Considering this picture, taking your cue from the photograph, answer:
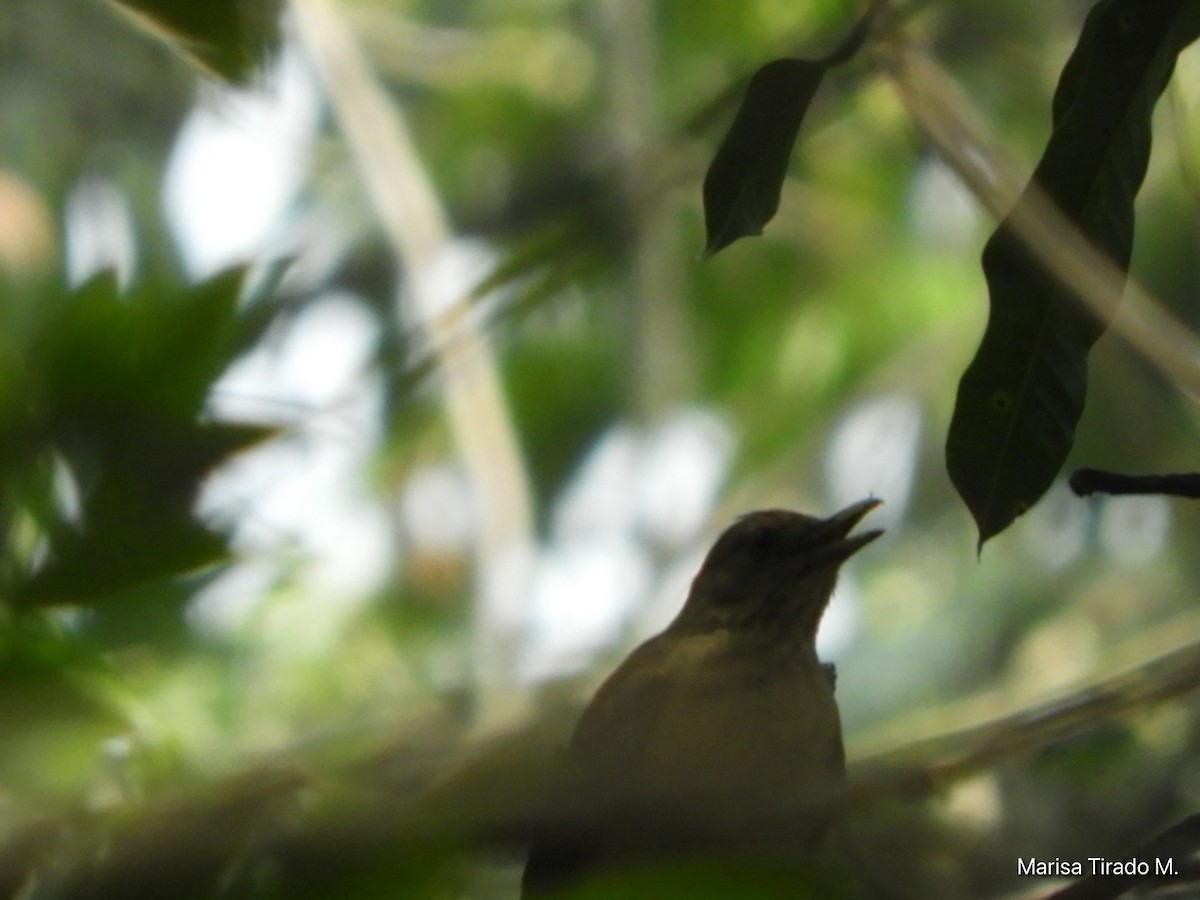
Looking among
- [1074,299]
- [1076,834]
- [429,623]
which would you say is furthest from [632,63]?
[1074,299]

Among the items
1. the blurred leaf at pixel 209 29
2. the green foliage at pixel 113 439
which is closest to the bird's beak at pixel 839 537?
the green foliage at pixel 113 439

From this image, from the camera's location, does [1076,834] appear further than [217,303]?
Yes

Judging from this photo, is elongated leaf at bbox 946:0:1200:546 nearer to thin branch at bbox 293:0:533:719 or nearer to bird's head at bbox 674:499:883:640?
bird's head at bbox 674:499:883:640

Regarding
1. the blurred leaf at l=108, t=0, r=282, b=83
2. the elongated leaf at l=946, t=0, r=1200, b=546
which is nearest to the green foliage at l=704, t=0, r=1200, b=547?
the elongated leaf at l=946, t=0, r=1200, b=546

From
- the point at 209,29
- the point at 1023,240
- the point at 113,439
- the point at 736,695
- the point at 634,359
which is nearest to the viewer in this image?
the point at 209,29

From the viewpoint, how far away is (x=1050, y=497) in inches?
369

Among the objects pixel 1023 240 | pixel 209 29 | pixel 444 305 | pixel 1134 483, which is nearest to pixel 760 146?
pixel 1023 240

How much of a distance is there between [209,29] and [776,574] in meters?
2.90

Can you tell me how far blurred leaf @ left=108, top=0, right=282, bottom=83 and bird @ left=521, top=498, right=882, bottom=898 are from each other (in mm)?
884

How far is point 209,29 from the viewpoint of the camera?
1882mm

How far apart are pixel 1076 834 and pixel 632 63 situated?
199 inches

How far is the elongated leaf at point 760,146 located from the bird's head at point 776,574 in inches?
75.2

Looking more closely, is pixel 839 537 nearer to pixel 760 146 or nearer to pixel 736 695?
pixel 736 695

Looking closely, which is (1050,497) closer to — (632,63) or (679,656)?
(632,63)
